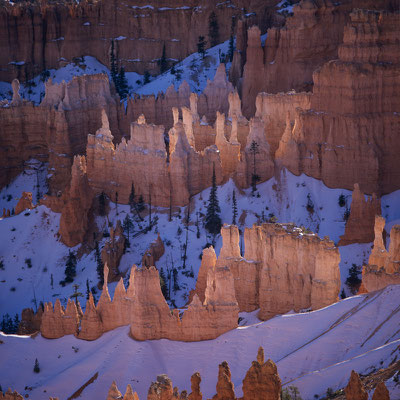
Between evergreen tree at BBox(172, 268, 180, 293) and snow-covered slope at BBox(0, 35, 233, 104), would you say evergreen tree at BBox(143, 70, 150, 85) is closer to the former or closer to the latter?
snow-covered slope at BBox(0, 35, 233, 104)

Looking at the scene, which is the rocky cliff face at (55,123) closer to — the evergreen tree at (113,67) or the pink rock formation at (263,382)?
the evergreen tree at (113,67)

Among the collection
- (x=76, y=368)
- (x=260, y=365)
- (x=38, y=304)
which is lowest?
(x=38, y=304)

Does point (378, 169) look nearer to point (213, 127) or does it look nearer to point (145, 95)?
point (213, 127)

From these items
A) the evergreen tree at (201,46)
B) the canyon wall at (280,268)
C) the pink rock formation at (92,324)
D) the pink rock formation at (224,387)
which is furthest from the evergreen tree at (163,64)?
the pink rock formation at (224,387)

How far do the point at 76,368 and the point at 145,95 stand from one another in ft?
130

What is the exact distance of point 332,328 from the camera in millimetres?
50625

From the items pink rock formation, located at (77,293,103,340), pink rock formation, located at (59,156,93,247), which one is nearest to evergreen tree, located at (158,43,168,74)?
pink rock formation, located at (59,156,93,247)

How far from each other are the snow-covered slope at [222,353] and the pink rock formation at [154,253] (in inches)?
495

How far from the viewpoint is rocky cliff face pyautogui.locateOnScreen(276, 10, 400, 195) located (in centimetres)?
7306

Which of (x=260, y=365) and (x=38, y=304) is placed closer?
(x=260, y=365)

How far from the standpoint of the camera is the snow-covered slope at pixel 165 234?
70.1 metres

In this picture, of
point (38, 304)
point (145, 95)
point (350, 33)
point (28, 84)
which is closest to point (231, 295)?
point (38, 304)

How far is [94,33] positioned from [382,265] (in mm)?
53932

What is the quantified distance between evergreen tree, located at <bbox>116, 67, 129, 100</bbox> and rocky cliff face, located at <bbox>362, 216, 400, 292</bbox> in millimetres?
42529
